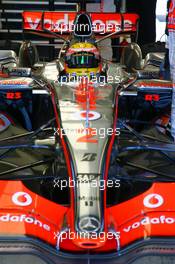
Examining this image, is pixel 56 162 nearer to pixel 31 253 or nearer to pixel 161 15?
pixel 31 253

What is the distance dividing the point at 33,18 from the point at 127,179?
310 centimetres

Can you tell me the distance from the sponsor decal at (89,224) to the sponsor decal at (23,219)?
0.15 metres

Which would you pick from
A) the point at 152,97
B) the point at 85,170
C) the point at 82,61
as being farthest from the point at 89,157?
the point at 82,61

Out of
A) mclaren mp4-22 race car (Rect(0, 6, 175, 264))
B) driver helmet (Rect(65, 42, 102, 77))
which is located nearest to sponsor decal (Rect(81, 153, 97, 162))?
mclaren mp4-22 race car (Rect(0, 6, 175, 264))

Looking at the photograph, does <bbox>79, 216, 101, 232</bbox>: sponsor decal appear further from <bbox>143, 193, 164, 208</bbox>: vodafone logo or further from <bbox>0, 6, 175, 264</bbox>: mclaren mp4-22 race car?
<bbox>143, 193, 164, 208</bbox>: vodafone logo

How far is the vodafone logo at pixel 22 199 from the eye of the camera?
7.46 feet

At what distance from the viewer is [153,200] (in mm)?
2307

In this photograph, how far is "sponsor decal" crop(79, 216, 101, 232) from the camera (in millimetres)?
2111

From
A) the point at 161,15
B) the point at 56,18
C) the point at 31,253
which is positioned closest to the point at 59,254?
the point at 31,253

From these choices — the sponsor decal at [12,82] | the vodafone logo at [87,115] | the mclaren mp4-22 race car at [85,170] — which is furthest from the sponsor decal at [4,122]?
the vodafone logo at [87,115]

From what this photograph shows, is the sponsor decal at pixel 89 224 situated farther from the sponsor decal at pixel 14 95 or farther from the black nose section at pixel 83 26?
the black nose section at pixel 83 26

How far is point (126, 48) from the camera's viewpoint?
5457mm

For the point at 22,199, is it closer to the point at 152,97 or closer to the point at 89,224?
the point at 89,224

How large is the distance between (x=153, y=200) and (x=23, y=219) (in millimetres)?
598
